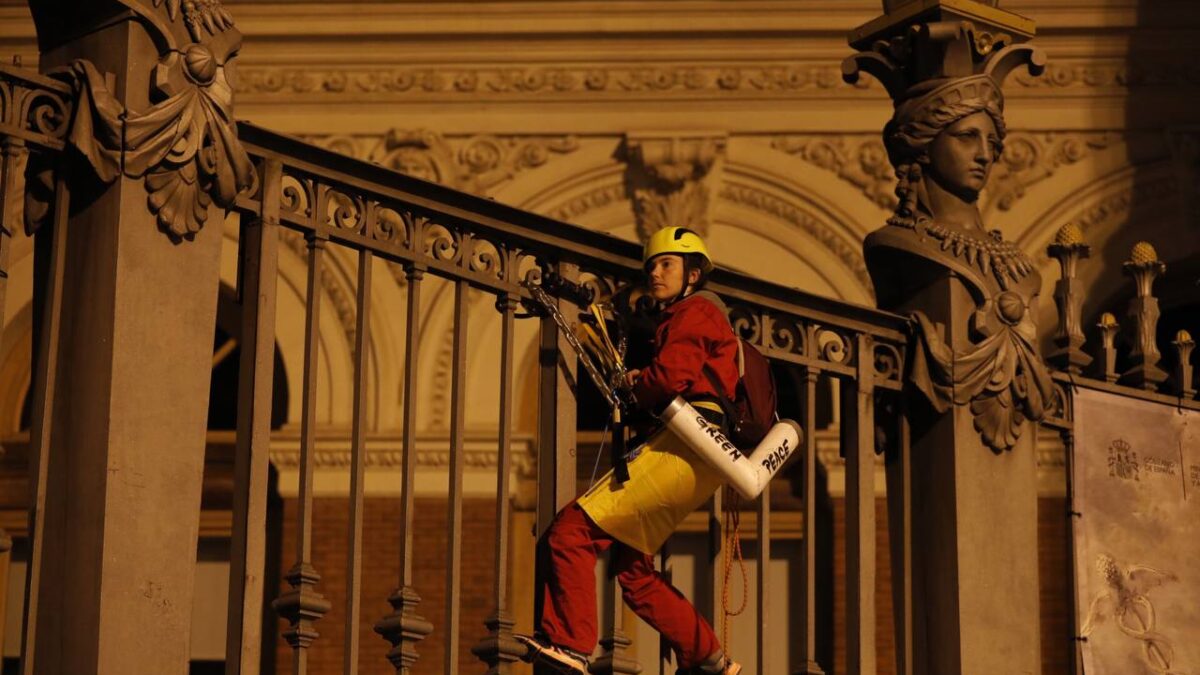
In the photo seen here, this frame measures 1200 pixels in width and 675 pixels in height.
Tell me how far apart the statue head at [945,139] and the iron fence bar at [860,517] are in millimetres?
678

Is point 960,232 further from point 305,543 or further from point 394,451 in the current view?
point 394,451

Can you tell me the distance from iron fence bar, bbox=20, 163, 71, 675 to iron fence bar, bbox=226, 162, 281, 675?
0.54 metres

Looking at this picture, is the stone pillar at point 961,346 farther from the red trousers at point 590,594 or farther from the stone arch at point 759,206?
the stone arch at point 759,206

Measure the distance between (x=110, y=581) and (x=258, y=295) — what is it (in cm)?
103

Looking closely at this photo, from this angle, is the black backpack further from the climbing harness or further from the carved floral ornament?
the carved floral ornament

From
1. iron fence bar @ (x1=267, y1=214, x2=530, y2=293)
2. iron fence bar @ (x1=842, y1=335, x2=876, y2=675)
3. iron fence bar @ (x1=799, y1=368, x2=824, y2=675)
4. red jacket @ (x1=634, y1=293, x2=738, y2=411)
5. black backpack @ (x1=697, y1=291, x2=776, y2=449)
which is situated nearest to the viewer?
iron fence bar @ (x1=267, y1=214, x2=530, y2=293)

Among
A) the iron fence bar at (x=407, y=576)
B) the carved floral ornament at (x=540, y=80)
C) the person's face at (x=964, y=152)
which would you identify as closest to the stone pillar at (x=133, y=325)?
the iron fence bar at (x=407, y=576)

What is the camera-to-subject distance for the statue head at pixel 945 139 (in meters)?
8.99

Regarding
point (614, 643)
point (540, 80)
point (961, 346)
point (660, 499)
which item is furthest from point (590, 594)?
point (540, 80)

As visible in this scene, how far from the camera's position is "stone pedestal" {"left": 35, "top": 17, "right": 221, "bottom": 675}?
637 cm

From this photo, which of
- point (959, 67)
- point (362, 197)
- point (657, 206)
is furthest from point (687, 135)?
point (362, 197)

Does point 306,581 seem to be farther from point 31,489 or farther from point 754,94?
point 754,94

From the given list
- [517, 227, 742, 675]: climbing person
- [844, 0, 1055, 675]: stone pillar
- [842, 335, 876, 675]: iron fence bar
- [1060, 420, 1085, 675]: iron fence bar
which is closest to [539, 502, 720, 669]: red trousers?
[517, 227, 742, 675]: climbing person

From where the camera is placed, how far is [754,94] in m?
20.1
